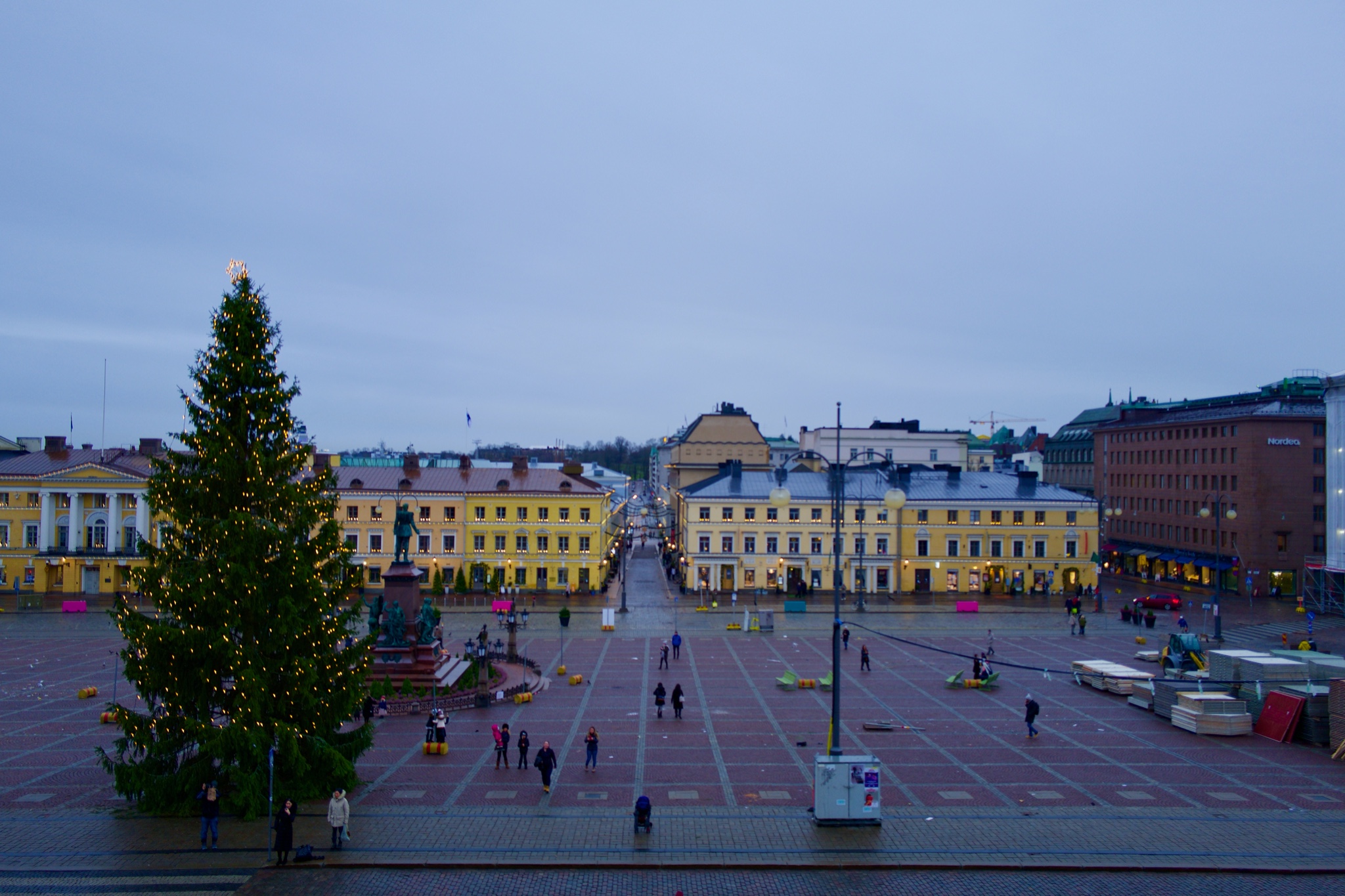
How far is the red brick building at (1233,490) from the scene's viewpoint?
71438mm

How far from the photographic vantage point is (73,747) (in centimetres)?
2631

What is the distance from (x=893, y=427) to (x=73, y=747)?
103270 mm

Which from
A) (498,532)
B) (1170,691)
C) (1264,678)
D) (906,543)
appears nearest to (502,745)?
(1170,691)

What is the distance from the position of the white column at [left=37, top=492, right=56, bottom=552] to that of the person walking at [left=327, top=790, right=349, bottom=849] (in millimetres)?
62682

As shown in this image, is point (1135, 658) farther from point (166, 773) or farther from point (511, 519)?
point (511, 519)

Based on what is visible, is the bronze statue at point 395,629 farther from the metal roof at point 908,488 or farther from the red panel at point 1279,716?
the metal roof at point 908,488

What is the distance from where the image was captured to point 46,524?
6762cm

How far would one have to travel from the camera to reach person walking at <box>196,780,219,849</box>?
18.4m

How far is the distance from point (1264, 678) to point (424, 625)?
1214 inches

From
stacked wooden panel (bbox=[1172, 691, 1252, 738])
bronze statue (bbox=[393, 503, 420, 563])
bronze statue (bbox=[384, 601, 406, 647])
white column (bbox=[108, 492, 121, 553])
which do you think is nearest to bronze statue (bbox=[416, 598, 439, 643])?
bronze statue (bbox=[384, 601, 406, 647])

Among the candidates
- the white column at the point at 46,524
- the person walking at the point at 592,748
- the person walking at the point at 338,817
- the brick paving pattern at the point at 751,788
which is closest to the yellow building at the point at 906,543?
the brick paving pattern at the point at 751,788

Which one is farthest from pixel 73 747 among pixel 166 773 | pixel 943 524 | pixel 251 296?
pixel 943 524

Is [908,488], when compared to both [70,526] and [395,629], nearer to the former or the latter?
[395,629]

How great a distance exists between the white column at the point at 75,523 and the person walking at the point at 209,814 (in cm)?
6039
